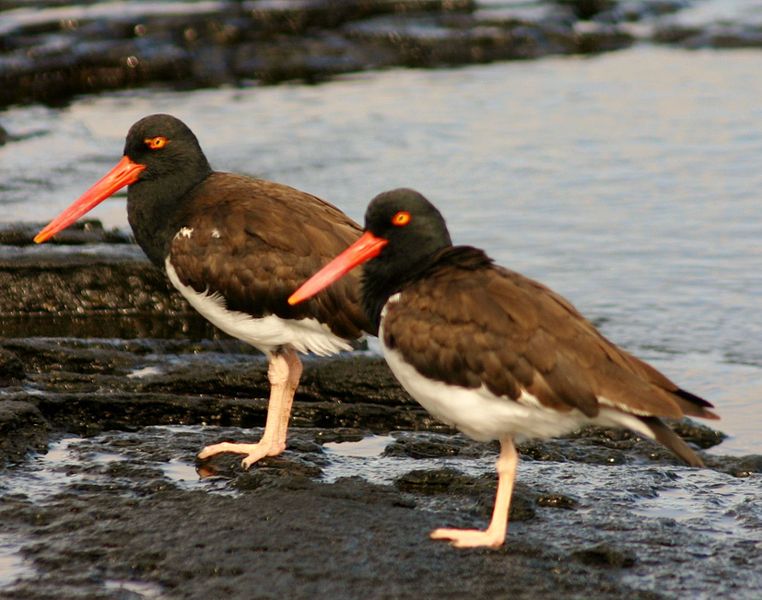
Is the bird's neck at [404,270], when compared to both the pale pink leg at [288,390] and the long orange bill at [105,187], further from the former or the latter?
the long orange bill at [105,187]

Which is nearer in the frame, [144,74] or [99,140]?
[99,140]

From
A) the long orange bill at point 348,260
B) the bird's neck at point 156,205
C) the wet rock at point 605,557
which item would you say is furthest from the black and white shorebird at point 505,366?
the bird's neck at point 156,205

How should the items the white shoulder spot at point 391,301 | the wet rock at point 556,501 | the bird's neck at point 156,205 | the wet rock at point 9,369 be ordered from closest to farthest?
the white shoulder spot at point 391,301 < the wet rock at point 556,501 < the bird's neck at point 156,205 < the wet rock at point 9,369

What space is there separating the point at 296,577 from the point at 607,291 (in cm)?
485

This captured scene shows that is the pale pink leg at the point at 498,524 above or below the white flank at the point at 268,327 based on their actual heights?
below

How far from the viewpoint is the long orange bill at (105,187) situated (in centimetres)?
648

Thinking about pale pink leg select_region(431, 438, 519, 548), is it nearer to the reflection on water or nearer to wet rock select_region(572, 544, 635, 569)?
wet rock select_region(572, 544, 635, 569)

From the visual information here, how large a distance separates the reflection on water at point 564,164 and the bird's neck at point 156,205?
2981 millimetres

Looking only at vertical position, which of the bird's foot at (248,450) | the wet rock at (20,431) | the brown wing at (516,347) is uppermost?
the brown wing at (516,347)

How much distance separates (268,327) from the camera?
5.97m

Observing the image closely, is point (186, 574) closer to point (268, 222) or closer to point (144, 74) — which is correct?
point (268, 222)

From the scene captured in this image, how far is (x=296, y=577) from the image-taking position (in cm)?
450

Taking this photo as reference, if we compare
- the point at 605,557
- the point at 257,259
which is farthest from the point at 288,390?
the point at 605,557

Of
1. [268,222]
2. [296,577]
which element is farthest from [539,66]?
[296,577]
